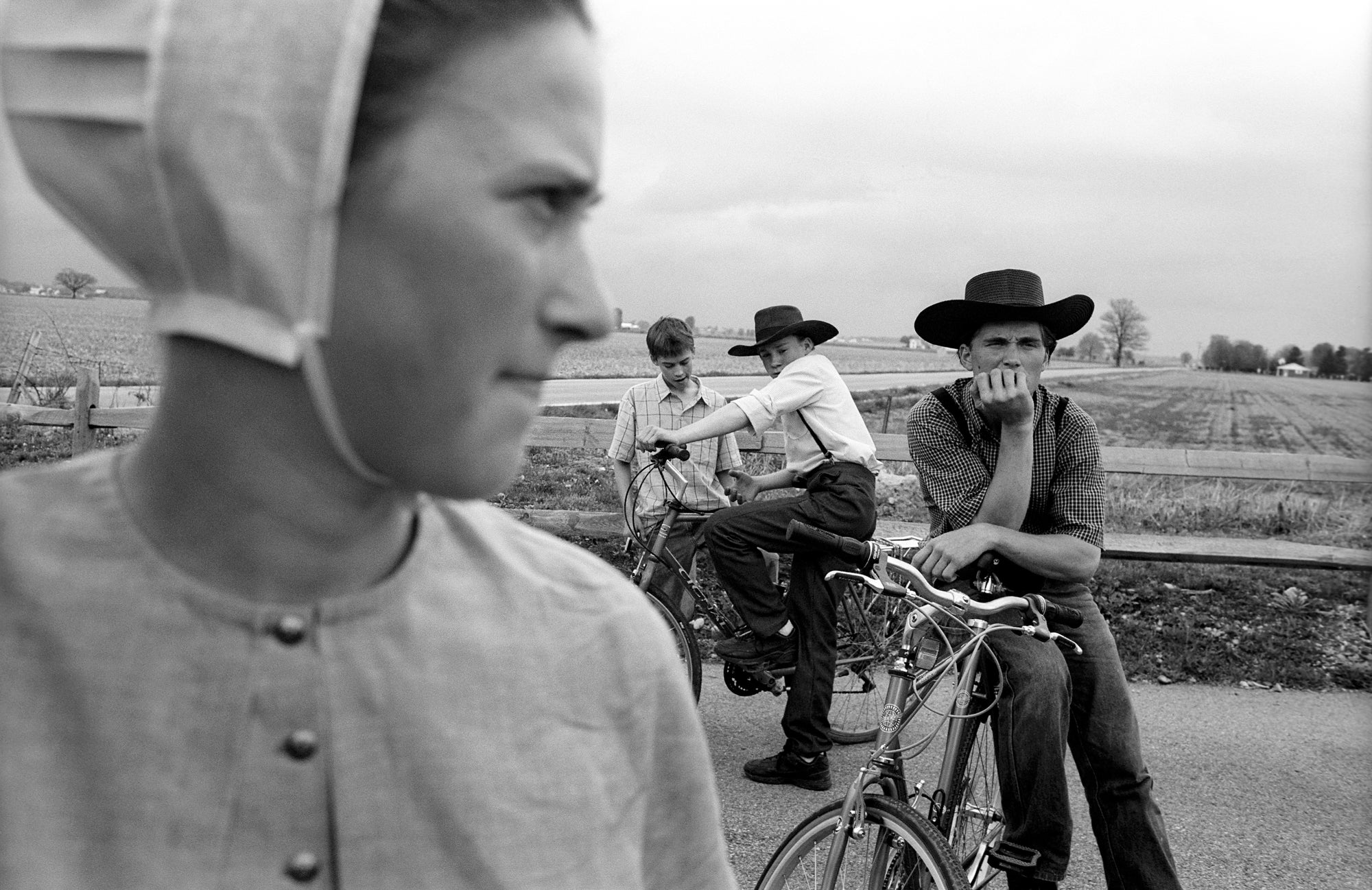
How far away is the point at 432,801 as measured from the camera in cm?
88

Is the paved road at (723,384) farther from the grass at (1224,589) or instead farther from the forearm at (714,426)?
the forearm at (714,426)

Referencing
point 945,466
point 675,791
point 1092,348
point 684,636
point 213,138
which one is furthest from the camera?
point 1092,348

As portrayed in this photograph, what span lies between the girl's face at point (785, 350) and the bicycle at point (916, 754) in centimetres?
283

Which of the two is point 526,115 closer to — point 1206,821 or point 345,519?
point 345,519

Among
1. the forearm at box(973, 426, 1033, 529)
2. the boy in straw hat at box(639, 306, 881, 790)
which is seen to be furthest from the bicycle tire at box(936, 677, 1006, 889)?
the boy in straw hat at box(639, 306, 881, 790)

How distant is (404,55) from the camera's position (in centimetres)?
79

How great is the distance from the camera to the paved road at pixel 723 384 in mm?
25203

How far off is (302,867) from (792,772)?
4873mm

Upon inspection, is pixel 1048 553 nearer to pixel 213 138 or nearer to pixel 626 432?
pixel 213 138

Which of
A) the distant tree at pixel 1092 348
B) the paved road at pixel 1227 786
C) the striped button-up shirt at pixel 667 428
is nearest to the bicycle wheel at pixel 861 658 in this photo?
Answer: the paved road at pixel 1227 786

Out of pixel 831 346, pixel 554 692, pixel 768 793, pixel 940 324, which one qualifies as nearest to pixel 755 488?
pixel 768 793

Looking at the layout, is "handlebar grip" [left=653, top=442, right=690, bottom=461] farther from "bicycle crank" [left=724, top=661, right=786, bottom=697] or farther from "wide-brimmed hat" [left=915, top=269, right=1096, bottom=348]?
"wide-brimmed hat" [left=915, top=269, right=1096, bottom=348]

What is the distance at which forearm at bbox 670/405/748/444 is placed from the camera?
577 centimetres

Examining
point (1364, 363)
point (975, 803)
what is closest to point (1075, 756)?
point (975, 803)
